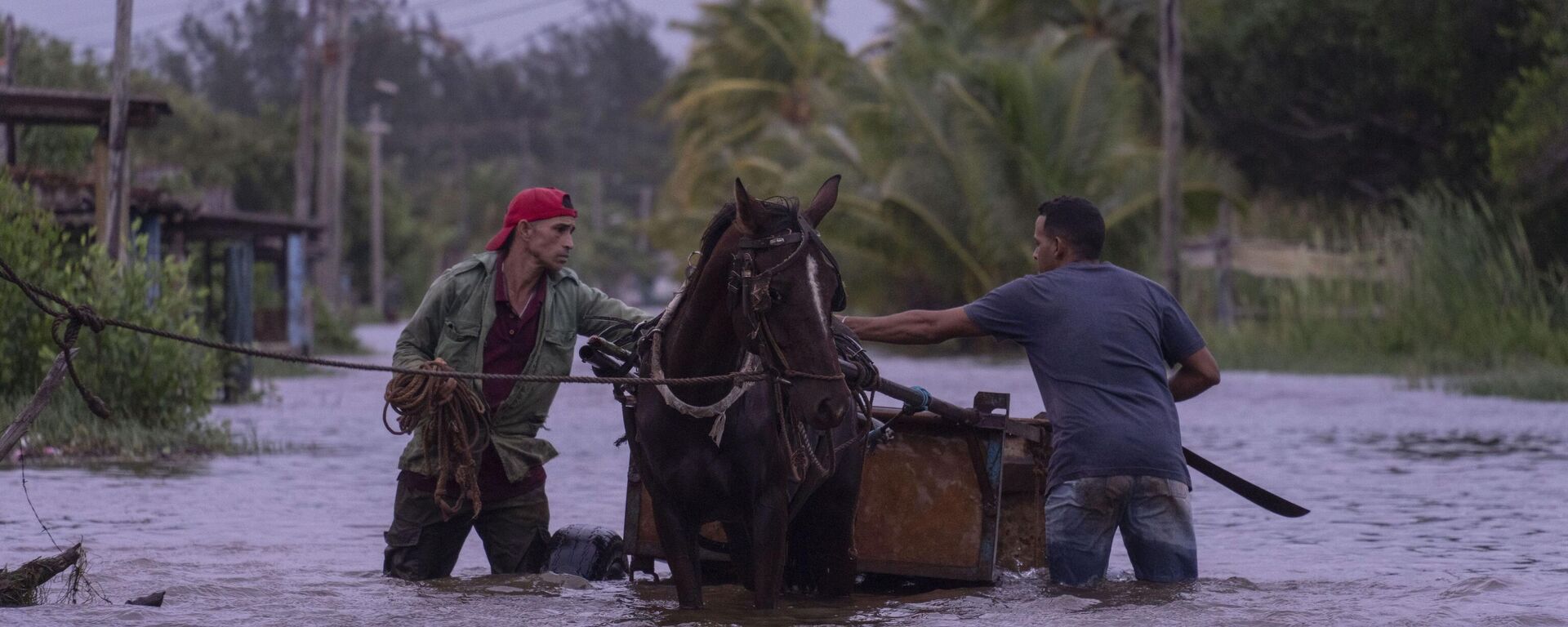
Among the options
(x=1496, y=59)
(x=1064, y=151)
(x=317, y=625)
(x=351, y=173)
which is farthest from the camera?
(x=351, y=173)

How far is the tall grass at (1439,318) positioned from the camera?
22391 mm

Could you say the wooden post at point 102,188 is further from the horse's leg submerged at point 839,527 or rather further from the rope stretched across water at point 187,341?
the horse's leg submerged at point 839,527

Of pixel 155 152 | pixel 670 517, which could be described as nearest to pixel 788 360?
pixel 670 517

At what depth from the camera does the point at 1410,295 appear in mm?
25172

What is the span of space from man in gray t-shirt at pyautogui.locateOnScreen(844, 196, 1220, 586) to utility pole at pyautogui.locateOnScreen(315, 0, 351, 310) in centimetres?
3305

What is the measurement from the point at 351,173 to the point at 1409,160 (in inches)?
1331

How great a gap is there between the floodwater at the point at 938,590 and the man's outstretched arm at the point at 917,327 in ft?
3.40

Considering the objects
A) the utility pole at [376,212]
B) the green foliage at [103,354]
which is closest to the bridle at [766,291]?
the green foliage at [103,354]

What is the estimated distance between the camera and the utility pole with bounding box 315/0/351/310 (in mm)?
39281

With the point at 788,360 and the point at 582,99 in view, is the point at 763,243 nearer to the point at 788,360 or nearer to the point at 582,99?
the point at 788,360

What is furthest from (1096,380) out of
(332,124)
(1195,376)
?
(332,124)

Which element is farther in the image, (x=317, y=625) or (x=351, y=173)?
(x=351, y=173)

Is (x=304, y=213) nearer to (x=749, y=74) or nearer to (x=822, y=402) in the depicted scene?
(x=749, y=74)

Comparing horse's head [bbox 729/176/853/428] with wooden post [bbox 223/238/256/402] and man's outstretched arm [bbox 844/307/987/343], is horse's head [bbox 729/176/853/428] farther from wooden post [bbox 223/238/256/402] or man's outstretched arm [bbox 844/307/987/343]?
A: wooden post [bbox 223/238/256/402]
